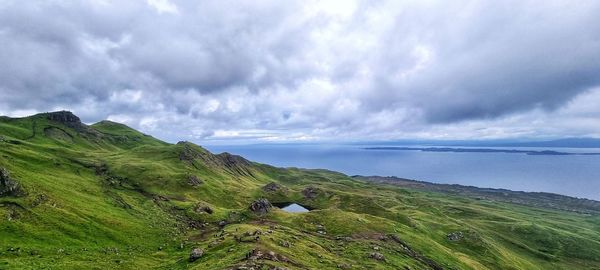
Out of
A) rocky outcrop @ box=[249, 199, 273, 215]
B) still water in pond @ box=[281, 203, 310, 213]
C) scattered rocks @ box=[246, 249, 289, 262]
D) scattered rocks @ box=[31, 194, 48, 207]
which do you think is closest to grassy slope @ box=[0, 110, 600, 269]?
scattered rocks @ box=[31, 194, 48, 207]

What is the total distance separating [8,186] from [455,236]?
142774mm

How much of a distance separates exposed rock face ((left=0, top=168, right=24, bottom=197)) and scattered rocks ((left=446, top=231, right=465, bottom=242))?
13756 centimetres

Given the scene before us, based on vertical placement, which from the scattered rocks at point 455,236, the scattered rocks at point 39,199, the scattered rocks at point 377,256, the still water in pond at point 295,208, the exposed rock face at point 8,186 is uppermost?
the exposed rock face at point 8,186

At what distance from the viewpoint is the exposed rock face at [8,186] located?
8337 cm

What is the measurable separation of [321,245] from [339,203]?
99906 millimetres

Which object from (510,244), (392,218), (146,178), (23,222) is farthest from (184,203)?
(510,244)

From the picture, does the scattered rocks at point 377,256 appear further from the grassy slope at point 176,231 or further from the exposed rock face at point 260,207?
the exposed rock face at point 260,207

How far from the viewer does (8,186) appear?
84.6 metres

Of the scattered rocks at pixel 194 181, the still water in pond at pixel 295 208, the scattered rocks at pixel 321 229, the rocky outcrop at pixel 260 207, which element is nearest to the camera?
the scattered rocks at pixel 321 229

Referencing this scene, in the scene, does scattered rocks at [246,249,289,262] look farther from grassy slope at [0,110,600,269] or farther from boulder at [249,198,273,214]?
boulder at [249,198,273,214]

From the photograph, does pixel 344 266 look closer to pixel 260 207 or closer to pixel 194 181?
pixel 260 207

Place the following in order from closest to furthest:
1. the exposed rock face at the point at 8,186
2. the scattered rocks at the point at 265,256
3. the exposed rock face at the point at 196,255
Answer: the scattered rocks at the point at 265,256 → the exposed rock face at the point at 196,255 → the exposed rock face at the point at 8,186

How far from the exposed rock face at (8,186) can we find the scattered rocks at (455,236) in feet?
451

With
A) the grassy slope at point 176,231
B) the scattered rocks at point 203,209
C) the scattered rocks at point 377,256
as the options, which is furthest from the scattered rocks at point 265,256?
the scattered rocks at point 203,209
